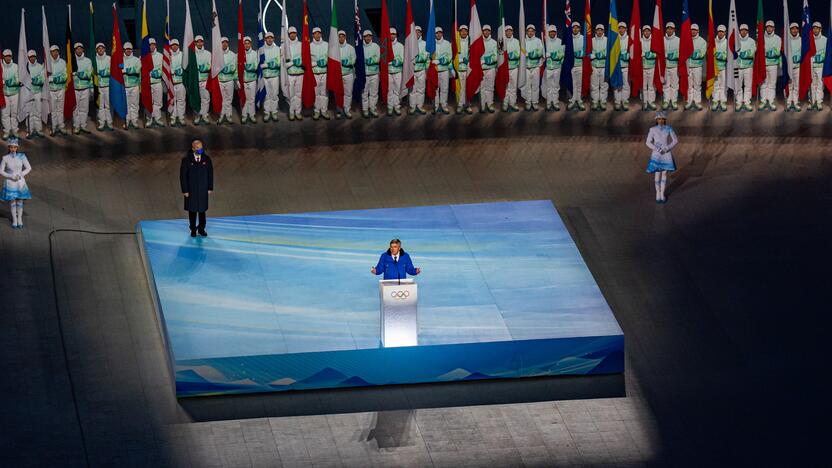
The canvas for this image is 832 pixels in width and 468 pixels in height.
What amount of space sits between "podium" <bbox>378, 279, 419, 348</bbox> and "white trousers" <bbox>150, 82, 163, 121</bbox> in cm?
1006

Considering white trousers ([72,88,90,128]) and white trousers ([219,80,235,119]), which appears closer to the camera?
white trousers ([72,88,90,128])

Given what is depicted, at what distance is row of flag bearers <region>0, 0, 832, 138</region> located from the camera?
31.3m

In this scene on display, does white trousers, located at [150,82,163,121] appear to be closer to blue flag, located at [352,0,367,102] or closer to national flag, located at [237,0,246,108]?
national flag, located at [237,0,246,108]

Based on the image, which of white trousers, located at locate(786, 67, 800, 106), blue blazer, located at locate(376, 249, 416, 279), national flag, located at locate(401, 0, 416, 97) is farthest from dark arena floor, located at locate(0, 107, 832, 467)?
blue blazer, located at locate(376, 249, 416, 279)

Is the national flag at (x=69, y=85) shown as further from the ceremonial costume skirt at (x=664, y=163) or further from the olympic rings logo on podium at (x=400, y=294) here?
the olympic rings logo on podium at (x=400, y=294)

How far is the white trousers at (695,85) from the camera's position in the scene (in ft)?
106

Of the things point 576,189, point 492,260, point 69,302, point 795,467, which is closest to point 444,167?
point 576,189

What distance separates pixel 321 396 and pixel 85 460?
330 centimetres

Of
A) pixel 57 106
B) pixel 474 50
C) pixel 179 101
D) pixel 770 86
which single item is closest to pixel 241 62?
pixel 179 101

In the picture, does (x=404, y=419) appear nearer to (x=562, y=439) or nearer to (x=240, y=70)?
(x=562, y=439)

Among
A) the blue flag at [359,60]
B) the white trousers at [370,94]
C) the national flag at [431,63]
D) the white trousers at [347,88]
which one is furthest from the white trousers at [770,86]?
the white trousers at [347,88]

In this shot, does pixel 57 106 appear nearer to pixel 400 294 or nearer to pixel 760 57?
pixel 400 294

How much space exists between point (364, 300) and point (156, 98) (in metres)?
8.94

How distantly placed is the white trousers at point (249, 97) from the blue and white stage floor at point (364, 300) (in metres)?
5.11
